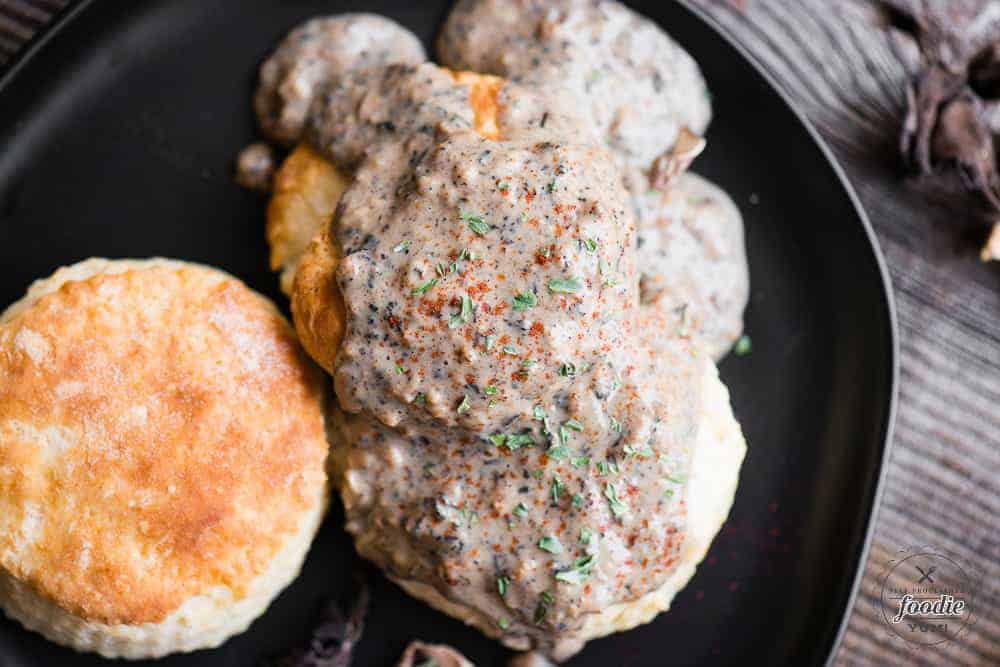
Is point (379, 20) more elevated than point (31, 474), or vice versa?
point (379, 20)

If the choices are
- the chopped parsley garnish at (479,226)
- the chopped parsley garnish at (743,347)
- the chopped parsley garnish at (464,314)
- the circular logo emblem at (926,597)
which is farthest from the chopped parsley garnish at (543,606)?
the circular logo emblem at (926,597)

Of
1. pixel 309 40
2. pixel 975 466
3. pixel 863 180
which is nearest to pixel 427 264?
pixel 309 40

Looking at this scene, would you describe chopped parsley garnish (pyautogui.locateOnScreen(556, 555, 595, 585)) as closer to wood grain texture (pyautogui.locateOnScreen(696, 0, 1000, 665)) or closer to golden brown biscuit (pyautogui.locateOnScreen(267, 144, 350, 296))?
golden brown biscuit (pyautogui.locateOnScreen(267, 144, 350, 296))

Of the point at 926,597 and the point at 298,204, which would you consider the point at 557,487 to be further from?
the point at 926,597

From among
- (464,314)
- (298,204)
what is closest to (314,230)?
(298,204)

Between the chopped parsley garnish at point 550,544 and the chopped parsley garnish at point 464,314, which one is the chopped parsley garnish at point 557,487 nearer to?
the chopped parsley garnish at point 550,544

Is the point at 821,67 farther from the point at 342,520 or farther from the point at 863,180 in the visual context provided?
the point at 342,520
